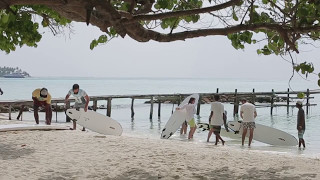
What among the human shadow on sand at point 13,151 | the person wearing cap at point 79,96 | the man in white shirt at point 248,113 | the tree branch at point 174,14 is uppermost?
the tree branch at point 174,14

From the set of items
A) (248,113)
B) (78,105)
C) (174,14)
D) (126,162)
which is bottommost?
(126,162)

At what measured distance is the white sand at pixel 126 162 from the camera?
21.0ft

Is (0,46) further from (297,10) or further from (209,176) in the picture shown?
(297,10)

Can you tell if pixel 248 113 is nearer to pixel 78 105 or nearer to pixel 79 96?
pixel 79 96

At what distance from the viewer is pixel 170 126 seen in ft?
49.4

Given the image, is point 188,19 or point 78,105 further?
point 78,105

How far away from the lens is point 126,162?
23.7ft

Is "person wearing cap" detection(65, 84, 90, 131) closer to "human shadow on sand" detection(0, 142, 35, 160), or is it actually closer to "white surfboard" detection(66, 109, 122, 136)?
"white surfboard" detection(66, 109, 122, 136)

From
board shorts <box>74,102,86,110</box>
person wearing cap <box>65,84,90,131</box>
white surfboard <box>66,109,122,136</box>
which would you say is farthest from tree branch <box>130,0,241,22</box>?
white surfboard <box>66,109,122,136</box>

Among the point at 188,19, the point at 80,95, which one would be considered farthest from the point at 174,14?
the point at 80,95

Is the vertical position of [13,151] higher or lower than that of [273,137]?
higher

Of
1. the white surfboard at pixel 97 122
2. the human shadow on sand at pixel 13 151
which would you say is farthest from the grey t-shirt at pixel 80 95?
the human shadow on sand at pixel 13 151

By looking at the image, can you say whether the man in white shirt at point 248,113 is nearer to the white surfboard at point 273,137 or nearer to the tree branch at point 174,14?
the white surfboard at point 273,137

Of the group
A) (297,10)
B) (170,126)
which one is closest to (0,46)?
(297,10)
